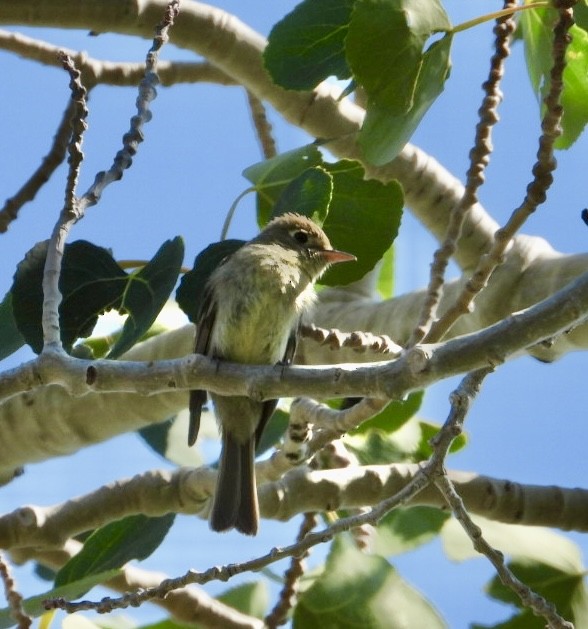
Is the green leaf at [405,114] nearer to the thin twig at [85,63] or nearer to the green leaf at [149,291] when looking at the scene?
the green leaf at [149,291]

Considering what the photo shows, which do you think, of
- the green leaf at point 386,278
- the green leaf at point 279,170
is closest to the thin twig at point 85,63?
the green leaf at point 386,278

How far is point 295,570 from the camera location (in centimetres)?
308

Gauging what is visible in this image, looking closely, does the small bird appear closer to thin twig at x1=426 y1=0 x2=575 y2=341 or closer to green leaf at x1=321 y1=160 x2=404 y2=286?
green leaf at x1=321 y1=160 x2=404 y2=286

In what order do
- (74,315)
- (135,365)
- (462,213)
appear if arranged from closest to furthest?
(135,365) → (462,213) → (74,315)

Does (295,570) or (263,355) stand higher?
(263,355)

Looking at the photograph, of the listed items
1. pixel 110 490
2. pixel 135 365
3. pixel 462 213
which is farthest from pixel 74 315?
pixel 462 213

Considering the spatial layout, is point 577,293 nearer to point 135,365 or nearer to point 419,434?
point 135,365

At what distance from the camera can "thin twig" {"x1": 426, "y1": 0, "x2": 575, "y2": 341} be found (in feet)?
7.68

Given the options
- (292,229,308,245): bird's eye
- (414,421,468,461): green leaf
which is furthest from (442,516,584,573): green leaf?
(292,229,308,245): bird's eye

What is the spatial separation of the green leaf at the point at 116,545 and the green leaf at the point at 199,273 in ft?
2.14

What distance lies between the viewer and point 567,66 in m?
2.99

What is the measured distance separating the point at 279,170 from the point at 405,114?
2.02 feet

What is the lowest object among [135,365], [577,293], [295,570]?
[577,293]

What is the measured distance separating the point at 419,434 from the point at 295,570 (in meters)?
0.94
